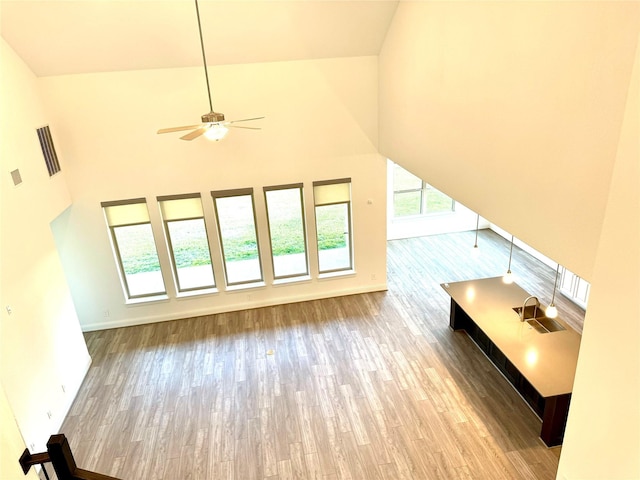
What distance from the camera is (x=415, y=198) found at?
11898mm

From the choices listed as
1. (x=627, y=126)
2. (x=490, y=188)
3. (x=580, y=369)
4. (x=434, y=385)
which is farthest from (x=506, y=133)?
(x=434, y=385)

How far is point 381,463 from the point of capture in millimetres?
5305

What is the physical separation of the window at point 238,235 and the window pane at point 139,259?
51.0 inches

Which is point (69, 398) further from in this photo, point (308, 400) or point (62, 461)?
point (62, 461)

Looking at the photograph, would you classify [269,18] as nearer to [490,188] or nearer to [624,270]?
[490,188]

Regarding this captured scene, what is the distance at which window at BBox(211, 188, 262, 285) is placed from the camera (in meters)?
8.15

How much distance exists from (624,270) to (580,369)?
2.66ft

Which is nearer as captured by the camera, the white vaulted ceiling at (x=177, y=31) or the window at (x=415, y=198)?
the white vaulted ceiling at (x=177, y=31)

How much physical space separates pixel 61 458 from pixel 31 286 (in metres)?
4.95

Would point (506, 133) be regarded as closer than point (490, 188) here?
Yes

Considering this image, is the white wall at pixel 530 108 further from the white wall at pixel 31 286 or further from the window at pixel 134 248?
the white wall at pixel 31 286

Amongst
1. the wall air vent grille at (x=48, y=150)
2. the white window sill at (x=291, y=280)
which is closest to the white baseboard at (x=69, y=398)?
the wall air vent grille at (x=48, y=150)

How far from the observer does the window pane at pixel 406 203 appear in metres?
11.8

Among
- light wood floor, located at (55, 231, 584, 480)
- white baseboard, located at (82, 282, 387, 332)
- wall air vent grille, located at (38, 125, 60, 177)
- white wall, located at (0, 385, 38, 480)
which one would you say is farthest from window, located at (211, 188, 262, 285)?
white wall, located at (0, 385, 38, 480)
